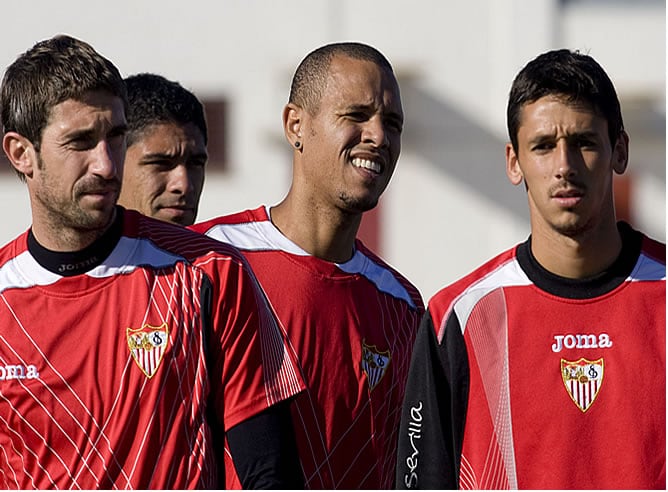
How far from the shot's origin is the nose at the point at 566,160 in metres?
3.66

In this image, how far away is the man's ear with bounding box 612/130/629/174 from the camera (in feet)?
12.5

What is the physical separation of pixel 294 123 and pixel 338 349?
2.86 feet

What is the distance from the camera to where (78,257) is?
360cm

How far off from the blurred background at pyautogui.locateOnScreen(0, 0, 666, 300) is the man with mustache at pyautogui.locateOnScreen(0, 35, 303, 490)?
35.9 ft

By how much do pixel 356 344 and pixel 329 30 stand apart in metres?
11.0

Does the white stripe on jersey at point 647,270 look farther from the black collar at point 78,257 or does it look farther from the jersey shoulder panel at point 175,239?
the black collar at point 78,257

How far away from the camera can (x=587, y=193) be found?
366cm

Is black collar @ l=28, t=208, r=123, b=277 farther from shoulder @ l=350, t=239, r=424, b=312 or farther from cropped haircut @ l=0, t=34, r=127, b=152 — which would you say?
shoulder @ l=350, t=239, r=424, b=312

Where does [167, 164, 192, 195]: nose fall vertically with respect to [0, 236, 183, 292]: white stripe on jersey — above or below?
above

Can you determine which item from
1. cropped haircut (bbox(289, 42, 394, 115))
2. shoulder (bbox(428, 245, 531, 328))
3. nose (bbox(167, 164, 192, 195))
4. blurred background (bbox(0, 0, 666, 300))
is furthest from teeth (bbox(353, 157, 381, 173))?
blurred background (bbox(0, 0, 666, 300))

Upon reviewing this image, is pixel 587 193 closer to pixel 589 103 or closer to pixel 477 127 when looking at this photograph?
pixel 589 103

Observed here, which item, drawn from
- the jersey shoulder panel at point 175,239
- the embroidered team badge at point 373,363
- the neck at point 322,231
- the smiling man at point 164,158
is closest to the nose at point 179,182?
the smiling man at point 164,158

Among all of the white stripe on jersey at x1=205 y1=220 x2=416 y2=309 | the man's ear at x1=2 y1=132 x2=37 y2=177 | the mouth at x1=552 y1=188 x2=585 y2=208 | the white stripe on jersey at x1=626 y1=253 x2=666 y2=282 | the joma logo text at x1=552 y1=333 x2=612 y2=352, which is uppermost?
the man's ear at x1=2 y1=132 x2=37 y2=177

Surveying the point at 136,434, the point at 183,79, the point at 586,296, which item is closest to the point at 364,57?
the point at 586,296
